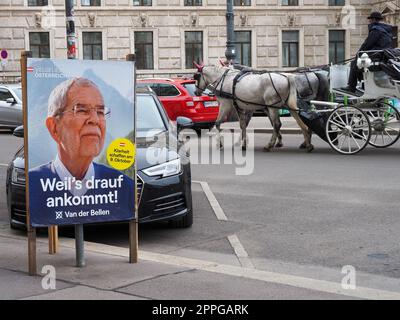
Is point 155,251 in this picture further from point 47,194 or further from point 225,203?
point 225,203

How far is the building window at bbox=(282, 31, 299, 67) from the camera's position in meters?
43.2

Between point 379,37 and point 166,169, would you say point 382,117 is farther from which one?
point 166,169

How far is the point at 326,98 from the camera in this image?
16469 mm

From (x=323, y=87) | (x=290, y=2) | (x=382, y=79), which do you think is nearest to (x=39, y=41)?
(x=290, y=2)

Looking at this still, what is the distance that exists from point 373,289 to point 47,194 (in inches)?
118

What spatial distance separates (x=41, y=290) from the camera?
5.99m

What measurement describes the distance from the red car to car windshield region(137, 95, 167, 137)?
11.7 m

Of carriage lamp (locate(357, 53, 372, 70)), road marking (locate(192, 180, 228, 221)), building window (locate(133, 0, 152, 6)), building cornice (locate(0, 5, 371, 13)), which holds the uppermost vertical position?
building window (locate(133, 0, 152, 6))

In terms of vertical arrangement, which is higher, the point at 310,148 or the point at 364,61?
the point at 364,61

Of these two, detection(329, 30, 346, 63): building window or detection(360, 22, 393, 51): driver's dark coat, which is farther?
detection(329, 30, 346, 63): building window

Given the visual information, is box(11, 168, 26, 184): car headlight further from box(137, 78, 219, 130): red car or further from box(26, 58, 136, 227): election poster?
box(137, 78, 219, 130): red car

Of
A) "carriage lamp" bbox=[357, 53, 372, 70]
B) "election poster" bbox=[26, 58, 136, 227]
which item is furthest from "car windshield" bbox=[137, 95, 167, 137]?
"carriage lamp" bbox=[357, 53, 372, 70]

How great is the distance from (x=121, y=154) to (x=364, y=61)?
8515 mm

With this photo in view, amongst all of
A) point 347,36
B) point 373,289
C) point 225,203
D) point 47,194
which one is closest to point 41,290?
point 47,194
